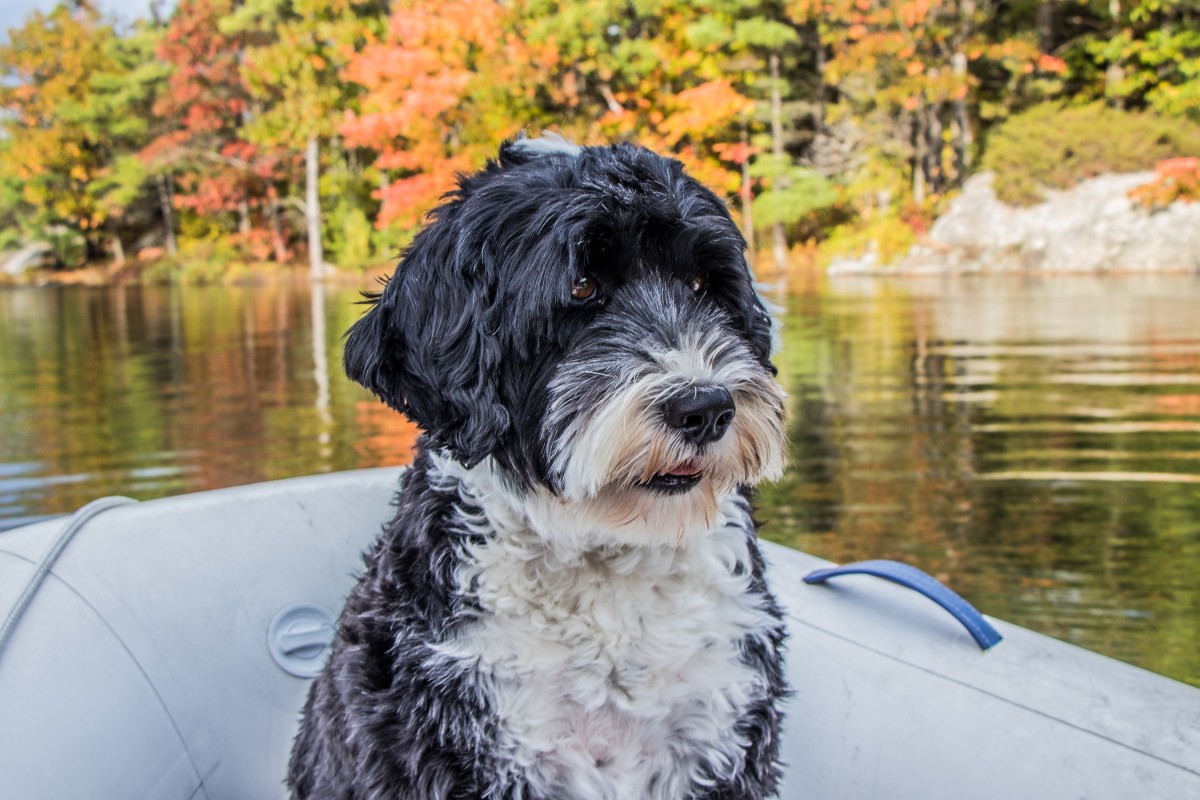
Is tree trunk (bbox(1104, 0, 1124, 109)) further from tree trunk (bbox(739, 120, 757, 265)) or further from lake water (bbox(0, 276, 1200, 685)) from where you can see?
lake water (bbox(0, 276, 1200, 685))

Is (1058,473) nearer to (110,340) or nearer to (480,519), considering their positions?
(480,519)

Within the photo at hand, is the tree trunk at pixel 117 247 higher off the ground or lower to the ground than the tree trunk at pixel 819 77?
lower

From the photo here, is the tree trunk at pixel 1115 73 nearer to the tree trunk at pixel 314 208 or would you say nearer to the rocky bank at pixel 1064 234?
the rocky bank at pixel 1064 234

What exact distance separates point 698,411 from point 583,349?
0.25 metres

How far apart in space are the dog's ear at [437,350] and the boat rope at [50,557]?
104cm

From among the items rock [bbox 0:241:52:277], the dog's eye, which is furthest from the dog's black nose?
rock [bbox 0:241:52:277]

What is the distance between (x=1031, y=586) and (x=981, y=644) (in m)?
2.91

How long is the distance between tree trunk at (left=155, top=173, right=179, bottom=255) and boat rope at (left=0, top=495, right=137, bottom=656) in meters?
34.2

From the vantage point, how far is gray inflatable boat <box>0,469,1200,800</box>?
1.99 meters

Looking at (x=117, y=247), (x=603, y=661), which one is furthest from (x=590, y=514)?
(x=117, y=247)

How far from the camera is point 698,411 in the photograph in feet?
5.34

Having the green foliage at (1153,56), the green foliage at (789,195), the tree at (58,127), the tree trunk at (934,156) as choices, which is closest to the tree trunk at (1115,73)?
the green foliage at (1153,56)

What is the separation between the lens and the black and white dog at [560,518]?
172 cm

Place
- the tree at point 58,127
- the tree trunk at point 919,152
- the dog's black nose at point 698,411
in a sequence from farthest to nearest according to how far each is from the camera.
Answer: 1. the tree at point 58,127
2. the tree trunk at point 919,152
3. the dog's black nose at point 698,411
